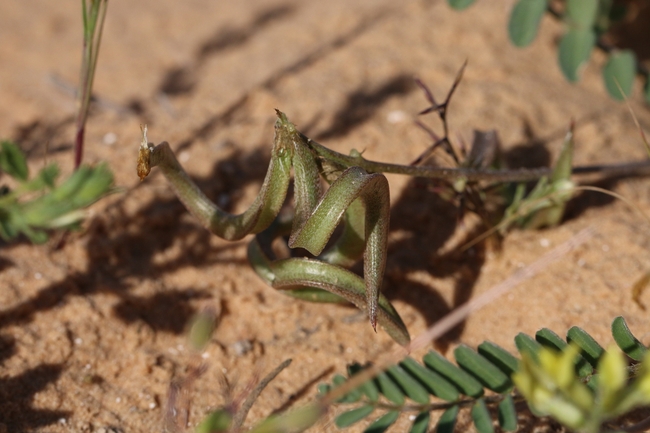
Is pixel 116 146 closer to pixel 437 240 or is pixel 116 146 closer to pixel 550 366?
pixel 437 240

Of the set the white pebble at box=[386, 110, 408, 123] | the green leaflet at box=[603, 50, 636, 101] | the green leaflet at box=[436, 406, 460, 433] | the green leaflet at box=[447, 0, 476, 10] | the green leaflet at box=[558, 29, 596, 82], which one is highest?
the green leaflet at box=[447, 0, 476, 10]

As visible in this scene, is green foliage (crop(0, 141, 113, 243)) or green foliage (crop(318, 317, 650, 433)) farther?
green foliage (crop(0, 141, 113, 243))

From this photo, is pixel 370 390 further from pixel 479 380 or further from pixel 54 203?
pixel 54 203

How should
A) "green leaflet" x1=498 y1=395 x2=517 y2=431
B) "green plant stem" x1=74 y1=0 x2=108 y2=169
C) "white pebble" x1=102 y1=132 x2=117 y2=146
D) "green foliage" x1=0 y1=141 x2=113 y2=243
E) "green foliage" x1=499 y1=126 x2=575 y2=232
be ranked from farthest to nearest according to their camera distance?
"white pebble" x1=102 y1=132 x2=117 y2=146 < "green foliage" x1=499 y1=126 x2=575 y2=232 < "green plant stem" x1=74 y1=0 x2=108 y2=169 < "green foliage" x1=0 y1=141 x2=113 y2=243 < "green leaflet" x1=498 y1=395 x2=517 y2=431

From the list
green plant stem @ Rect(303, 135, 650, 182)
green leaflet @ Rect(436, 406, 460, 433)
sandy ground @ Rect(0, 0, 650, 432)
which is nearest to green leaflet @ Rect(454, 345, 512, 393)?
green leaflet @ Rect(436, 406, 460, 433)

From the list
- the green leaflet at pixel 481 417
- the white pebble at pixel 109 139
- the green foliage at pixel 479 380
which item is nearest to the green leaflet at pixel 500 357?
the green foliage at pixel 479 380


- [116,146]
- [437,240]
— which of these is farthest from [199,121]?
[437,240]

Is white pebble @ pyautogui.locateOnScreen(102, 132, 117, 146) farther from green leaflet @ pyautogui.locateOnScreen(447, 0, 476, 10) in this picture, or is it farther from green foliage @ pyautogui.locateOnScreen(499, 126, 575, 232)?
green foliage @ pyautogui.locateOnScreen(499, 126, 575, 232)

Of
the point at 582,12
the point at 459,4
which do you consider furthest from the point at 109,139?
the point at 582,12
